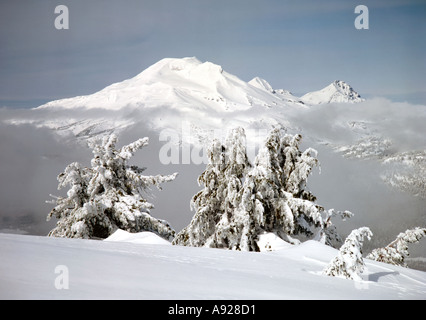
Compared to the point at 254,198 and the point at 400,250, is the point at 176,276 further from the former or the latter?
the point at 400,250

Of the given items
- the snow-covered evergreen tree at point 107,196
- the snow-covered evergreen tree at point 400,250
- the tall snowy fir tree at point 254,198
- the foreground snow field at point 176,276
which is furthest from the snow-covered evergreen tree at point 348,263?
the snow-covered evergreen tree at point 400,250

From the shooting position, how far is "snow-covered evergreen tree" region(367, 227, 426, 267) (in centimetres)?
1654

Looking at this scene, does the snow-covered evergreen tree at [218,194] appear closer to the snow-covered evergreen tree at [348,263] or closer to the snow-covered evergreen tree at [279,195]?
the snow-covered evergreen tree at [279,195]

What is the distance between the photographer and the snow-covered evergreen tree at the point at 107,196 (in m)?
15.7

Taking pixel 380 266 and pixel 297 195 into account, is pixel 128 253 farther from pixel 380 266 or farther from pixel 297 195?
pixel 297 195

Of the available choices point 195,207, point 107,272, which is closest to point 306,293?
point 107,272

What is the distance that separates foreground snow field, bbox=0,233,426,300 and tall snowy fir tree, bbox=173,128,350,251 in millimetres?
6434

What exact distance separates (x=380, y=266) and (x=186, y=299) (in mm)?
5577

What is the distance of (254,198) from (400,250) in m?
6.85

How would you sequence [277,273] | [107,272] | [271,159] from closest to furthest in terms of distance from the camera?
[107,272], [277,273], [271,159]

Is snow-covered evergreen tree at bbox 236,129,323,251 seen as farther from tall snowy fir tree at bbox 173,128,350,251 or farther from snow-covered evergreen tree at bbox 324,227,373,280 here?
snow-covered evergreen tree at bbox 324,227,373,280

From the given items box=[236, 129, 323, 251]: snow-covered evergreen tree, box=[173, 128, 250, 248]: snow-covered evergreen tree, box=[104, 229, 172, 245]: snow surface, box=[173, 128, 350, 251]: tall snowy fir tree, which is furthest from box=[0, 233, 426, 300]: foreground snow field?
box=[173, 128, 250, 248]: snow-covered evergreen tree

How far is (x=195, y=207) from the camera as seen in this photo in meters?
16.7

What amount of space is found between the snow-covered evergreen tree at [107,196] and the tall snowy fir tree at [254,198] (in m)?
1.85
